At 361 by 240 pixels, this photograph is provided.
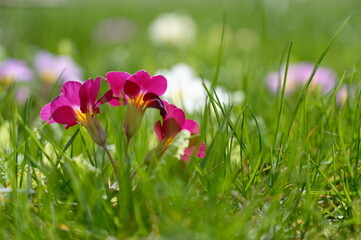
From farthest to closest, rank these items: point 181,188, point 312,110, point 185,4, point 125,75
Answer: point 185,4
point 312,110
point 125,75
point 181,188

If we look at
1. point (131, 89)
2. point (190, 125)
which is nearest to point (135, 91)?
point (131, 89)

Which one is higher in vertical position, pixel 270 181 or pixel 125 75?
pixel 125 75

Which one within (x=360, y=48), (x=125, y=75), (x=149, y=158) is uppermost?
(x=125, y=75)

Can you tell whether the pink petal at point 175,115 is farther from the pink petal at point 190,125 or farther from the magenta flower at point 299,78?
the magenta flower at point 299,78

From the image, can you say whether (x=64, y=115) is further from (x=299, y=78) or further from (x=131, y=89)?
(x=299, y=78)

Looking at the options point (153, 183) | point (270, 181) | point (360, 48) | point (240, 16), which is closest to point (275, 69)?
point (360, 48)

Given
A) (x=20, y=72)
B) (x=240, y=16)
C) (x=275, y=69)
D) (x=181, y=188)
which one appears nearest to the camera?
(x=181, y=188)

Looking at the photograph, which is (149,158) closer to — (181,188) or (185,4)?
(181,188)
